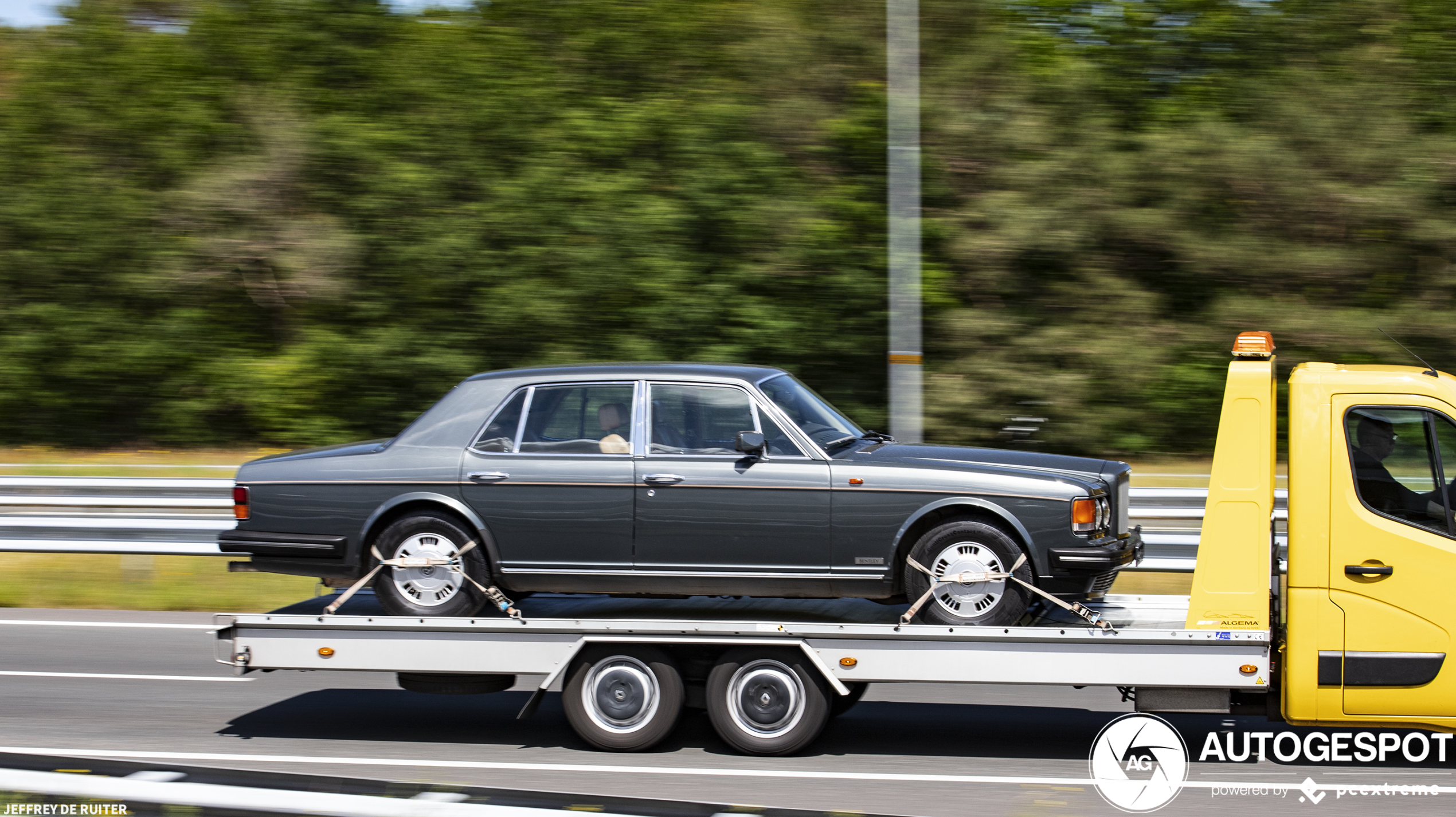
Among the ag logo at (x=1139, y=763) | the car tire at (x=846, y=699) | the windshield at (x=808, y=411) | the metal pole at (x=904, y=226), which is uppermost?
the metal pole at (x=904, y=226)

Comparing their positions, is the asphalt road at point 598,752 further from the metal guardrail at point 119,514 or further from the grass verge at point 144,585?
the metal guardrail at point 119,514

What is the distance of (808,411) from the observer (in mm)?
7312

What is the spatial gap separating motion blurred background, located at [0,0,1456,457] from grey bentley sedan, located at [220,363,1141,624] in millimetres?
11663

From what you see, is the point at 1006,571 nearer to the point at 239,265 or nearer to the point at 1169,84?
the point at 1169,84

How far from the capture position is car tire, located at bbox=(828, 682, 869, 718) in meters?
6.73

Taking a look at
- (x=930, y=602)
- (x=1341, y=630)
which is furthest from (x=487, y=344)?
(x=1341, y=630)

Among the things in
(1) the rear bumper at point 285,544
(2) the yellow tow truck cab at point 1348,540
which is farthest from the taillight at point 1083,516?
(1) the rear bumper at point 285,544

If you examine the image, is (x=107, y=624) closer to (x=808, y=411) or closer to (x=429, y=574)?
(x=429, y=574)

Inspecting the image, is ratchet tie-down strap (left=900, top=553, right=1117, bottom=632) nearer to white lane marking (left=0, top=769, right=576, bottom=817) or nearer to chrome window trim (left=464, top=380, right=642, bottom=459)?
chrome window trim (left=464, top=380, right=642, bottom=459)

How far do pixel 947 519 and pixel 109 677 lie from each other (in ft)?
19.2

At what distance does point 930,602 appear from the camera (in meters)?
6.59

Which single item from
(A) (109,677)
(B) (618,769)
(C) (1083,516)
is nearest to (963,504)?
(C) (1083,516)

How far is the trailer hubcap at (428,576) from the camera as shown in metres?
6.99

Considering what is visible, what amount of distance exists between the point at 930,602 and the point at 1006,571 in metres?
0.41
